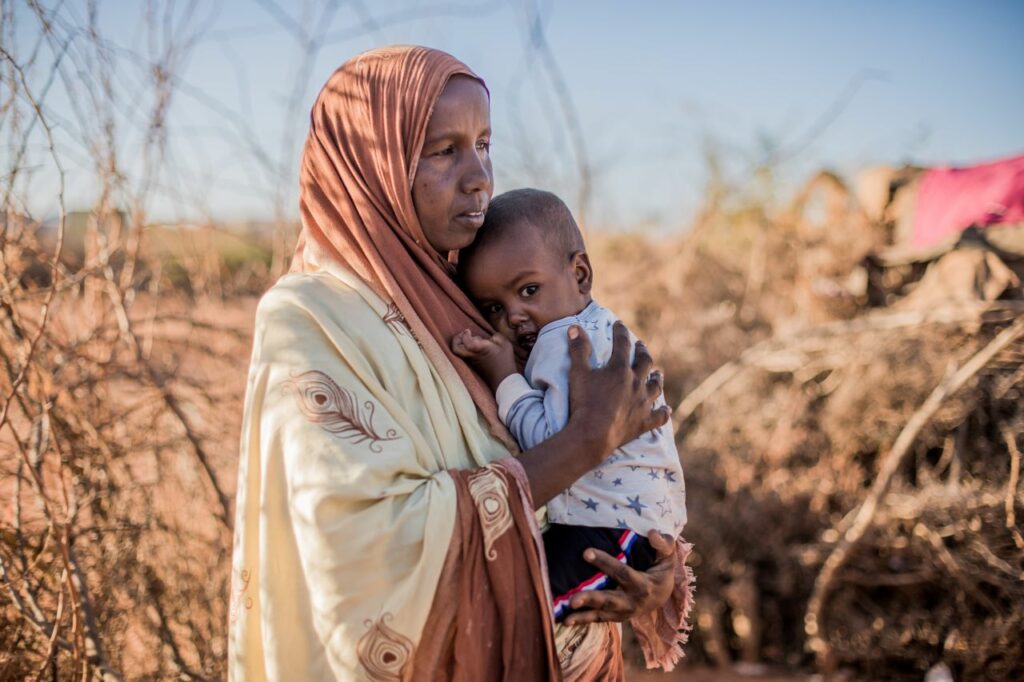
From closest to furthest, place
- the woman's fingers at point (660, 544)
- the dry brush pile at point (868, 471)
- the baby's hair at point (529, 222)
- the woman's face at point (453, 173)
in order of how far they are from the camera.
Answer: the woman's fingers at point (660, 544) < the woman's face at point (453, 173) < the baby's hair at point (529, 222) < the dry brush pile at point (868, 471)

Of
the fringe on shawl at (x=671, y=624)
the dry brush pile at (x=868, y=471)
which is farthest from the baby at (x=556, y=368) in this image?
the dry brush pile at (x=868, y=471)

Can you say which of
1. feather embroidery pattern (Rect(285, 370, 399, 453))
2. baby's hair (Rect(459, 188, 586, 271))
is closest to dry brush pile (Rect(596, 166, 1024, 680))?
baby's hair (Rect(459, 188, 586, 271))

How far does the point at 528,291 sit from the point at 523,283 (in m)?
0.03

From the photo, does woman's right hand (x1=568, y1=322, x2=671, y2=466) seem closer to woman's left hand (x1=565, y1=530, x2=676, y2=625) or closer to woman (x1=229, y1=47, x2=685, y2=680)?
woman (x1=229, y1=47, x2=685, y2=680)

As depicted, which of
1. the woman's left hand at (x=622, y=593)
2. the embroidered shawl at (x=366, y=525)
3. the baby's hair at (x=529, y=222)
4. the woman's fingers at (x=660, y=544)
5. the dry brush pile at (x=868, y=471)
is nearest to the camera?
the embroidered shawl at (x=366, y=525)

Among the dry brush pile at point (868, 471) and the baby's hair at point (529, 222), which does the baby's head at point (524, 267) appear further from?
the dry brush pile at point (868, 471)

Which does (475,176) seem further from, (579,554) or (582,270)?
(579,554)

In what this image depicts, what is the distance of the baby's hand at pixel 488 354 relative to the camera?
1.91 metres

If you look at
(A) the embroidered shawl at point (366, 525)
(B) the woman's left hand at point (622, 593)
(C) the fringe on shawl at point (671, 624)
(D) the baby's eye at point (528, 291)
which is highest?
(D) the baby's eye at point (528, 291)

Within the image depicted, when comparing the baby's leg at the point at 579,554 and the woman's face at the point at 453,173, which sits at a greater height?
the woman's face at the point at 453,173

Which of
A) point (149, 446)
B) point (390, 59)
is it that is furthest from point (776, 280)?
point (390, 59)

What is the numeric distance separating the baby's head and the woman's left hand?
1.88 feet

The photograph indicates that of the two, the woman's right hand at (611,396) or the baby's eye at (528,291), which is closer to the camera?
the woman's right hand at (611,396)

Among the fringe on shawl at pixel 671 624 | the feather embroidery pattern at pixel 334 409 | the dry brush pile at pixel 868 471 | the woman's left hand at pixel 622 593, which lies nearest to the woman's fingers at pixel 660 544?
the woman's left hand at pixel 622 593
